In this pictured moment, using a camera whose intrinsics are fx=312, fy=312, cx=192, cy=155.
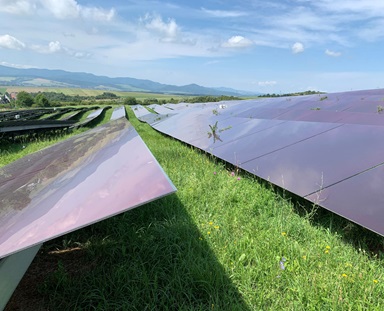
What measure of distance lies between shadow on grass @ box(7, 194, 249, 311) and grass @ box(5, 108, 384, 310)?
10 mm

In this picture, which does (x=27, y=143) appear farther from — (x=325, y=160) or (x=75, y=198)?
(x=75, y=198)

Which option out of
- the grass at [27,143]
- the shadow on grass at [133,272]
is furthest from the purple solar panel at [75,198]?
the grass at [27,143]

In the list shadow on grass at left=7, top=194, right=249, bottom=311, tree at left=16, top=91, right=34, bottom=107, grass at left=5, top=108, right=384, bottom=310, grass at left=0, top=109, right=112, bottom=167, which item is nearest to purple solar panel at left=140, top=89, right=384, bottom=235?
grass at left=5, top=108, right=384, bottom=310

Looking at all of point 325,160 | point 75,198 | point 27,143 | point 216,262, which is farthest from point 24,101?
point 75,198

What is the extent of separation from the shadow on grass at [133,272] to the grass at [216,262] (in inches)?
0.4

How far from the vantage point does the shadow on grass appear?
253 cm

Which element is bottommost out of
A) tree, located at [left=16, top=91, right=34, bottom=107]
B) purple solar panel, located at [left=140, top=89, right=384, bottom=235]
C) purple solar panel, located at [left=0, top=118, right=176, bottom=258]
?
tree, located at [left=16, top=91, right=34, bottom=107]

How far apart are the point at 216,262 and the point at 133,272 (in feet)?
2.57

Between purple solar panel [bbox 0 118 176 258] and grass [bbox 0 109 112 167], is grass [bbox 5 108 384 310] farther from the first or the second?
grass [bbox 0 109 112 167]

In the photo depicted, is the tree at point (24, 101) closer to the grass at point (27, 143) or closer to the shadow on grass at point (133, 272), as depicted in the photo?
the grass at point (27, 143)

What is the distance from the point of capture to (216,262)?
2988 mm

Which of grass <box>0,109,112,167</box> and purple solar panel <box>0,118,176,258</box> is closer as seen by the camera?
purple solar panel <box>0,118,176,258</box>

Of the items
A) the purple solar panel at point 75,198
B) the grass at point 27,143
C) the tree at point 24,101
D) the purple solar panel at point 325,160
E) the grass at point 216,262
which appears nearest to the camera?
the purple solar panel at point 75,198

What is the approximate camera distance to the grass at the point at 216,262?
250 centimetres
